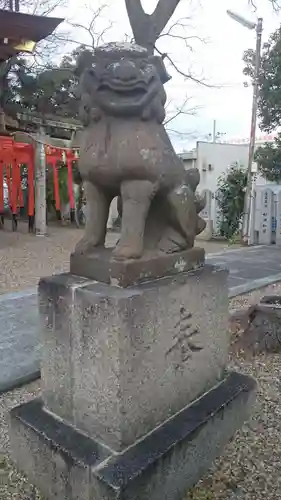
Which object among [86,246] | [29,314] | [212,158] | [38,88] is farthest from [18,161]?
[212,158]

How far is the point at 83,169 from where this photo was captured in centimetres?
174

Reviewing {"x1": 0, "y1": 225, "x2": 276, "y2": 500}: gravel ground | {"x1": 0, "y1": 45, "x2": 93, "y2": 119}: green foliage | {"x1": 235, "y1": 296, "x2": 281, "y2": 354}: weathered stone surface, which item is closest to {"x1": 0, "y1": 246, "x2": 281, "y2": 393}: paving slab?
{"x1": 0, "y1": 225, "x2": 276, "y2": 500}: gravel ground

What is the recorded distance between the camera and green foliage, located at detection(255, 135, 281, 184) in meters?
9.64

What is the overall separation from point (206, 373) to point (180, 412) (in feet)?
0.84

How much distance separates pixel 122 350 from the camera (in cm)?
154

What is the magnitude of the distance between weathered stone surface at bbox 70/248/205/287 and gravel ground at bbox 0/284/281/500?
3.02 ft

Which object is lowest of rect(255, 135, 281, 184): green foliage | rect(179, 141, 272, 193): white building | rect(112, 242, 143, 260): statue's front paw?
rect(112, 242, 143, 260): statue's front paw

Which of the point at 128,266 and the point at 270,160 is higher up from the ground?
the point at 270,160

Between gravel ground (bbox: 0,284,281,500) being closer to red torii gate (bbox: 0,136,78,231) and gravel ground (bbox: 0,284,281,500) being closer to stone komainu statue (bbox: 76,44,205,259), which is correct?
stone komainu statue (bbox: 76,44,205,259)

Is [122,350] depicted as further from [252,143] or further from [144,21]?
[252,143]

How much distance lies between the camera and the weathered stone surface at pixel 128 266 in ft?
5.39

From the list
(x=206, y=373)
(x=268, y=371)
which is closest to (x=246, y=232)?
(x=268, y=371)

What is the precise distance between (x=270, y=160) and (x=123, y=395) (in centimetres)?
911

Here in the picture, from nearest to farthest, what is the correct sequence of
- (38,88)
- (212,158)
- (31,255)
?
1. (31,255)
2. (38,88)
3. (212,158)
